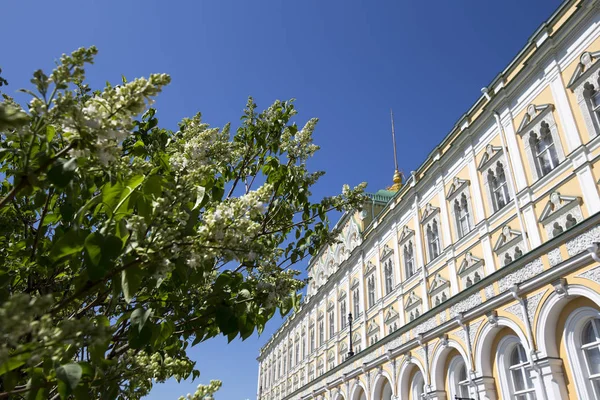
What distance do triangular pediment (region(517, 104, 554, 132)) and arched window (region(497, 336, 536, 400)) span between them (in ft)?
29.5

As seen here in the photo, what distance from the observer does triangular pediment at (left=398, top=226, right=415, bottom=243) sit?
82.4ft

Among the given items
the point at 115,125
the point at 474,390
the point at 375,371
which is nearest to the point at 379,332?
the point at 375,371

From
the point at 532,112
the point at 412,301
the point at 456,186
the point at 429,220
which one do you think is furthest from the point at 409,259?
the point at 532,112

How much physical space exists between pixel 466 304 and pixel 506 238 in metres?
4.69

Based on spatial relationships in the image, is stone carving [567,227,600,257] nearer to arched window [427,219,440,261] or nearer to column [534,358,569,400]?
column [534,358,569,400]

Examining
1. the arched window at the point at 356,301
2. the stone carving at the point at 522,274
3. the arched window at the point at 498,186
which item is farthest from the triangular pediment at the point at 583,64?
the arched window at the point at 356,301

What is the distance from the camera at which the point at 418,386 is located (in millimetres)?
17438

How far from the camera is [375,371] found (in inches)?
801

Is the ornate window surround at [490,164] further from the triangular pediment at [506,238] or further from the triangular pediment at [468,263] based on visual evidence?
the triangular pediment at [468,263]

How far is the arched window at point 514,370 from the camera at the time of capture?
40.5 feet

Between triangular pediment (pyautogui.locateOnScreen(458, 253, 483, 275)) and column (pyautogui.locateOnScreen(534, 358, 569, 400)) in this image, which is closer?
column (pyautogui.locateOnScreen(534, 358, 569, 400))

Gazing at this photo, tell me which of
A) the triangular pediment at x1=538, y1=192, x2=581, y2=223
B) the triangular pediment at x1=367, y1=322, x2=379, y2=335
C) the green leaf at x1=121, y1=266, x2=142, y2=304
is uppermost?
the triangular pediment at x1=538, y1=192, x2=581, y2=223

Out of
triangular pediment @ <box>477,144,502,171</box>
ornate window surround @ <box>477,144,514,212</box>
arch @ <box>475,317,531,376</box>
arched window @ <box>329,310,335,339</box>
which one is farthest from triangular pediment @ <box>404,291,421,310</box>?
arched window @ <box>329,310,335,339</box>

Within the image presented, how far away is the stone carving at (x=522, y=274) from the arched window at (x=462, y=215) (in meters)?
7.91
